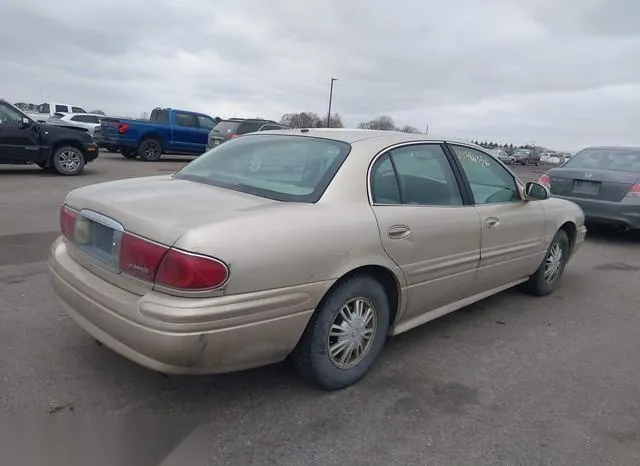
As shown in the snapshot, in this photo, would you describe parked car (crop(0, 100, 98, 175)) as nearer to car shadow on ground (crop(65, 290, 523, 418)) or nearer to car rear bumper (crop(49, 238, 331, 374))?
car shadow on ground (crop(65, 290, 523, 418))

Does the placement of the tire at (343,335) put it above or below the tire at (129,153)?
below

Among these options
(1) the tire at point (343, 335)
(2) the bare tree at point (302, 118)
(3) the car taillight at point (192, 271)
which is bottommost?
(1) the tire at point (343, 335)

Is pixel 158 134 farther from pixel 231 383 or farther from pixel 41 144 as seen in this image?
pixel 231 383

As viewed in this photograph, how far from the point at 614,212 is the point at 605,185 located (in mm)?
414

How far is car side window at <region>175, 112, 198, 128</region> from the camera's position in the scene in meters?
17.0

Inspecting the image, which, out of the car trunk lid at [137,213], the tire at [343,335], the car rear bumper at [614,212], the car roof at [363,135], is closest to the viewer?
the car trunk lid at [137,213]

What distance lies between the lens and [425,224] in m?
3.26

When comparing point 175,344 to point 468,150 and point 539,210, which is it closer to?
point 468,150

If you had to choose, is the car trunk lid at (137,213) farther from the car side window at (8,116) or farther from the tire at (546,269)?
the car side window at (8,116)

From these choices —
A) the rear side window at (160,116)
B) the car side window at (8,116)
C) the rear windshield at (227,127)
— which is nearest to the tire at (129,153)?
A: the rear side window at (160,116)

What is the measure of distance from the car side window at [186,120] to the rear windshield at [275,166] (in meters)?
14.1

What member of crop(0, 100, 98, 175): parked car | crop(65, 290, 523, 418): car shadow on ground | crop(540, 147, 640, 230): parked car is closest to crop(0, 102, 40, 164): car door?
crop(0, 100, 98, 175): parked car

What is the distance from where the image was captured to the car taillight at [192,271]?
227cm

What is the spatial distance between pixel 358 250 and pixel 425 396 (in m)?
0.95
